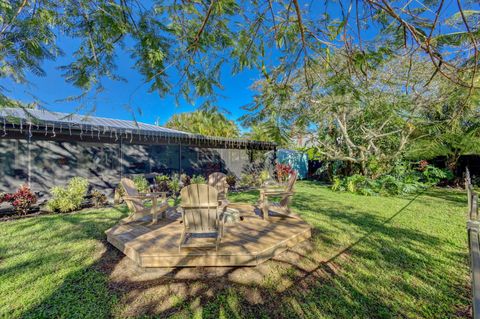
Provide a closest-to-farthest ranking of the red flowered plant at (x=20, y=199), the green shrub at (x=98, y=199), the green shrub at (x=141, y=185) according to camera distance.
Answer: the red flowered plant at (x=20, y=199)
the green shrub at (x=98, y=199)
the green shrub at (x=141, y=185)

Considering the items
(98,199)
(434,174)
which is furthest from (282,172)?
(98,199)

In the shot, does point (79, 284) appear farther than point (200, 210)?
No

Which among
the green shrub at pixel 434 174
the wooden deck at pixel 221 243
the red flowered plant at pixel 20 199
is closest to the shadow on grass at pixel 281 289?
the wooden deck at pixel 221 243

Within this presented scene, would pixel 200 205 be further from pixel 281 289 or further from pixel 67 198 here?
pixel 67 198

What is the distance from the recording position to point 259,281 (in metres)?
2.75

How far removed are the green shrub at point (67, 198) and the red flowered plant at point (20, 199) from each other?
0.42 metres

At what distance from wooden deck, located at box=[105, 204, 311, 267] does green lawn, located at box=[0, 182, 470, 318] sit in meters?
0.14

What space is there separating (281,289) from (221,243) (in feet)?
3.60

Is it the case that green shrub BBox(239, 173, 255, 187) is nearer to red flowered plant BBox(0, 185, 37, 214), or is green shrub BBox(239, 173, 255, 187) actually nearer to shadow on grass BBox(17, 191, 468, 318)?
shadow on grass BBox(17, 191, 468, 318)

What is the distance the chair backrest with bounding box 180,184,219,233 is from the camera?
3.06 metres

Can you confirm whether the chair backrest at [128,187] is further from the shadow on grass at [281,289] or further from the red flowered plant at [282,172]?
the red flowered plant at [282,172]

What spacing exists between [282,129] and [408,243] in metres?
3.21

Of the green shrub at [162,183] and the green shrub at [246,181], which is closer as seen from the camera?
the green shrub at [162,183]

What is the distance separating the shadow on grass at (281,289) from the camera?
90.2 inches
